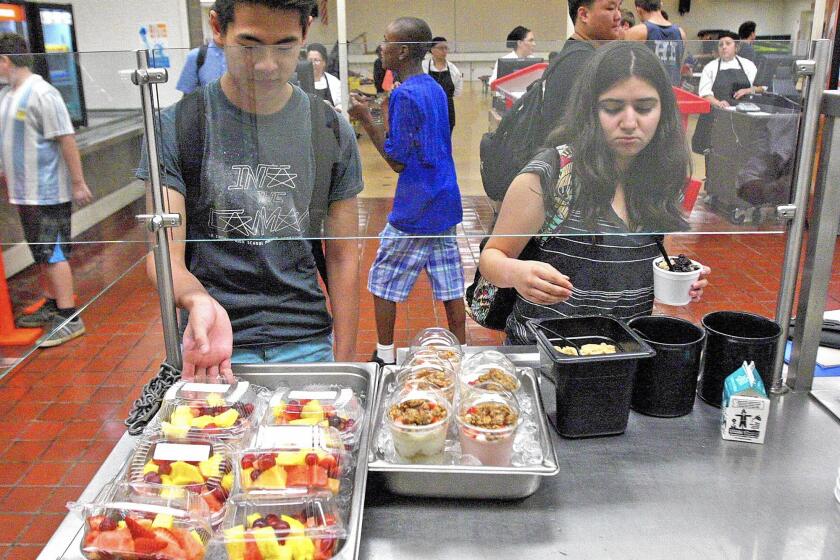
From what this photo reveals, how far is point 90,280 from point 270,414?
12.7 ft

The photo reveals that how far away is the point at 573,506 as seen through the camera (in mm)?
1119

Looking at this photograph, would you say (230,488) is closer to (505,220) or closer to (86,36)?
(505,220)

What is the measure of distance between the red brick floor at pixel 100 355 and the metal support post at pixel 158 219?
4cm

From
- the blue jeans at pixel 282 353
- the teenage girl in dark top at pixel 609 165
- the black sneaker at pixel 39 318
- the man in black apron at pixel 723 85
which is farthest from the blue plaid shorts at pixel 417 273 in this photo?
the black sneaker at pixel 39 318

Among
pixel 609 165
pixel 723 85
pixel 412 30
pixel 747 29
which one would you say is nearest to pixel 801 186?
pixel 723 85

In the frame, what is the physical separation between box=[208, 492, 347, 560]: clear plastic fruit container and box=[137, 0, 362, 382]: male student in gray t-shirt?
1.39 ft

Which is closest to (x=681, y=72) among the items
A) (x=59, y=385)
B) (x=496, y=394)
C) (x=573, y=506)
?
(x=496, y=394)

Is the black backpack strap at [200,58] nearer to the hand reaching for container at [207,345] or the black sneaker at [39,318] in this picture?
the hand reaching for container at [207,345]

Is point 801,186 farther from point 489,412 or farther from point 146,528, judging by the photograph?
point 146,528

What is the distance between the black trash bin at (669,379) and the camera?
132 cm

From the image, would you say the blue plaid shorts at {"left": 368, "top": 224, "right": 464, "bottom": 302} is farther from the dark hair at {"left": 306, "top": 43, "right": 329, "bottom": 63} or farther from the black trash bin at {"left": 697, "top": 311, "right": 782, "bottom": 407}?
the dark hair at {"left": 306, "top": 43, "right": 329, "bottom": 63}

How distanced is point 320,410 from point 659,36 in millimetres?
4811

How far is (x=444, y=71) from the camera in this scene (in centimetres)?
138

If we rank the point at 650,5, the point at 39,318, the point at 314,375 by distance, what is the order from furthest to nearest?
the point at 650,5
the point at 39,318
the point at 314,375
